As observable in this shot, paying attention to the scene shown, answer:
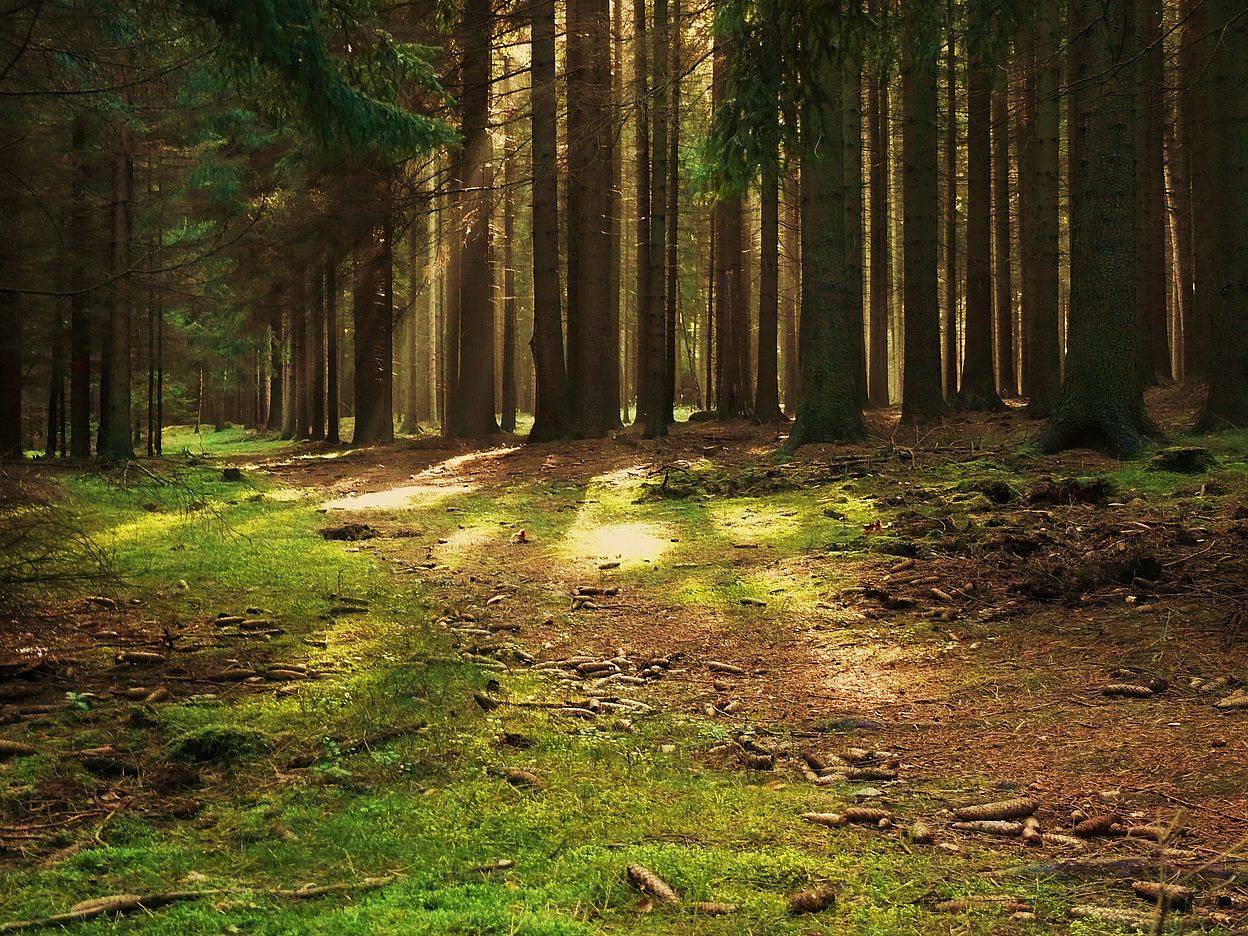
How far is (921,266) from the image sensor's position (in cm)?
1611

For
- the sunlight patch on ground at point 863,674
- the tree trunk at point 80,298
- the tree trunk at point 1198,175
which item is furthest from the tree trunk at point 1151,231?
the tree trunk at point 80,298

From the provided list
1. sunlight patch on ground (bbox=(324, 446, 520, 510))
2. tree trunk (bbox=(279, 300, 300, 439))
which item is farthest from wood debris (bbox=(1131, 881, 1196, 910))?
tree trunk (bbox=(279, 300, 300, 439))

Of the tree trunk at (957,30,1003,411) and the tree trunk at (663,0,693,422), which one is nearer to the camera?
the tree trunk at (663,0,693,422)

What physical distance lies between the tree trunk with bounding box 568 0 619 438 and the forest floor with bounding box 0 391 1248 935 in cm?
981

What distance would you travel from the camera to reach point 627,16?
22.9 m

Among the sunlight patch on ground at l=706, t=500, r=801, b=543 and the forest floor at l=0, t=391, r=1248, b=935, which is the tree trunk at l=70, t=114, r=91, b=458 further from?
the sunlight patch on ground at l=706, t=500, r=801, b=543

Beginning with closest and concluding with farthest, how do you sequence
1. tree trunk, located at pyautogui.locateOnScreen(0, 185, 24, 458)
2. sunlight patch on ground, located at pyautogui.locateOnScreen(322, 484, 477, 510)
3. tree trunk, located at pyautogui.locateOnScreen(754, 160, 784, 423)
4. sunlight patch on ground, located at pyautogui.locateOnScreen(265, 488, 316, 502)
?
1. sunlight patch on ground, located at pyautogui.locateOnScreen(322, 484, 477, 510)
2. sunlight patch on ground, located at pyautogui.locateOnScreen(265, 488, 316, 502)
3. tree trunk, located at pyautogui.locateOnScreen(0, 185, 24, 458)
4. tree trunk, located at pyautogui.locateOnScreen(754, 160, 784, 423)

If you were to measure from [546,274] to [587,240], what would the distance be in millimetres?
1134

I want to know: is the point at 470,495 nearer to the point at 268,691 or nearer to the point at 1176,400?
the point at 268,691

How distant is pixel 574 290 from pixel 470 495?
24.0ft

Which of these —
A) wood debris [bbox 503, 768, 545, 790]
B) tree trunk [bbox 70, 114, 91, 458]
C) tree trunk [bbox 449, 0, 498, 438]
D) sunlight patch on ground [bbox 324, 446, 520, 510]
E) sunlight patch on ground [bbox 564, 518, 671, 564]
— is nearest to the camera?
wood debris [bbox 503, 768, 545, 790]

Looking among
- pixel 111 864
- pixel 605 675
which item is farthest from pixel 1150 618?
pixel 111 864

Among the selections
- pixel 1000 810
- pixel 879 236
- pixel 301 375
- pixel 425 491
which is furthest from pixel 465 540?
pixel 301 375

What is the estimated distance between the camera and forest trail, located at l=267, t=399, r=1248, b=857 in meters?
4.21
